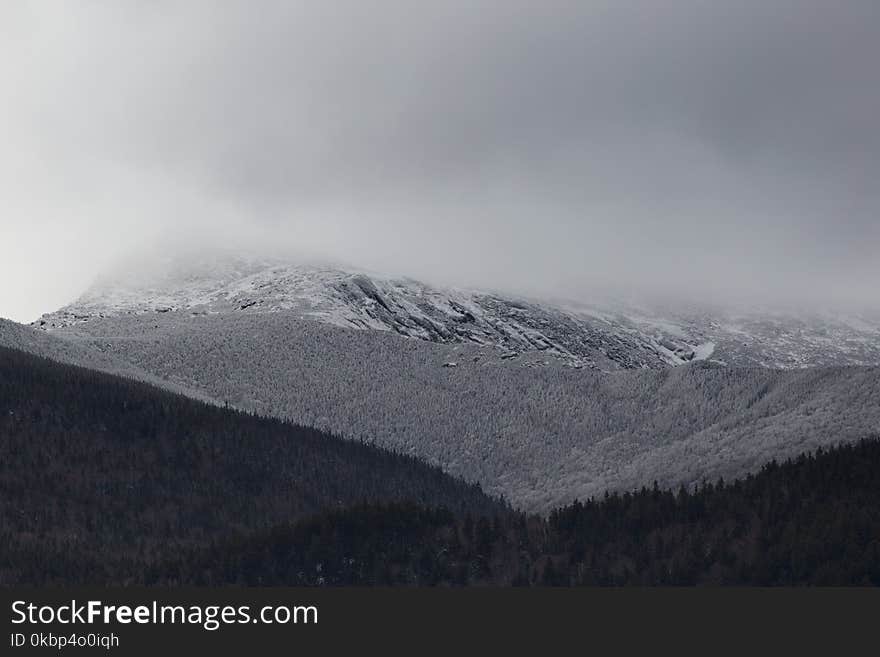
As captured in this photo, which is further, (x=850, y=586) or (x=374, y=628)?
(x=850, y=586)

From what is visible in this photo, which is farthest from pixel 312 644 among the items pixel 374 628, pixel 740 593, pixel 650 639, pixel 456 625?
pixel 740 593

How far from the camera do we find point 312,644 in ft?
534

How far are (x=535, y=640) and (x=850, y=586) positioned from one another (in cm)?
4979

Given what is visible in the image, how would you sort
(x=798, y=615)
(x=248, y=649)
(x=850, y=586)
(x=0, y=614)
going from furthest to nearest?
(x=850, y=586) → (x=798, y=615) → (x=0, y=614) → (x=248, y=649)

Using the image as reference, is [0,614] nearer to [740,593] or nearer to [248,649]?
[248,649]

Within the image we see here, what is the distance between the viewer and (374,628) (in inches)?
6634

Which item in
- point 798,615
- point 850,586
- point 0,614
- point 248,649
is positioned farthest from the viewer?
point 850,586

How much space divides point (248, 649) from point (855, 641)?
60.2 m

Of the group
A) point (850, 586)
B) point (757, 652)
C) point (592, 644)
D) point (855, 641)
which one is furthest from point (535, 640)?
point (850, 586)

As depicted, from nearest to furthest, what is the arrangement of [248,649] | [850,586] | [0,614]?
1. [248,649]
2. [0,614]
3. [850,586]

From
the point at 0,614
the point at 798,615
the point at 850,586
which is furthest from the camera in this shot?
the point at 850,586

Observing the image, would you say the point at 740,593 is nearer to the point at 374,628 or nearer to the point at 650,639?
the point at 650,639

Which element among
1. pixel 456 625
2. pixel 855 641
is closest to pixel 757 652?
pixel 855 641

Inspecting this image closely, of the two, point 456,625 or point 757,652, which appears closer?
point 757,652
